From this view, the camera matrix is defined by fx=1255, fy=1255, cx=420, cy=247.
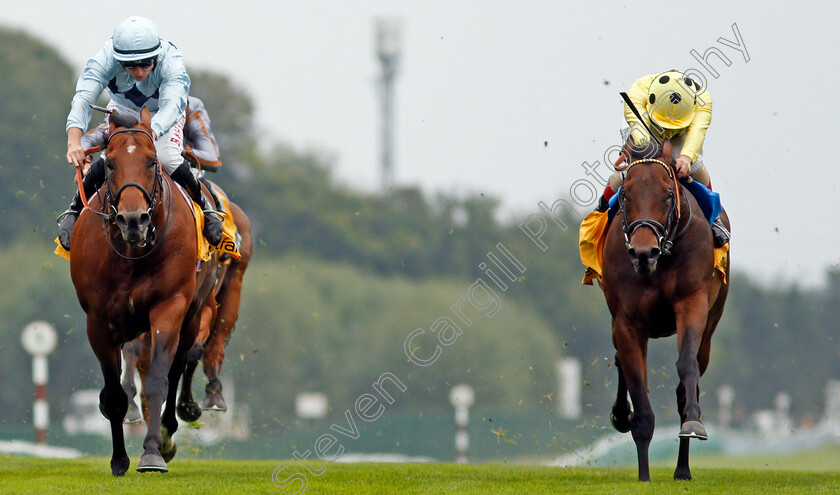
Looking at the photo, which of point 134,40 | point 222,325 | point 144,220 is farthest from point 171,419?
point 134,40

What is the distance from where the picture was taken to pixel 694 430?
862 cm

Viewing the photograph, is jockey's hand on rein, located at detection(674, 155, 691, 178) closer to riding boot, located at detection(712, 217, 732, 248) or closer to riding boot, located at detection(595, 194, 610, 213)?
riding boot, located at detection(712, 217, 732, 248)

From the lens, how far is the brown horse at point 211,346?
39.7ft

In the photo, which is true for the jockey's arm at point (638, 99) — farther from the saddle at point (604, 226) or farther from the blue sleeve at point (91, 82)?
the blue sleeve at point (91, 82)

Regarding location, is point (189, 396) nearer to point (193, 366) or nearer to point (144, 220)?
point (193, 366)

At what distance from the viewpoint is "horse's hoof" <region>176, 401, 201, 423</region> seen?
11.8 meters

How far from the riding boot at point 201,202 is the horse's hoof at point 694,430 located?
395cm

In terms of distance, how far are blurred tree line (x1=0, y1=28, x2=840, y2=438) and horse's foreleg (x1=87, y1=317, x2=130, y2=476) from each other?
24.0 meters

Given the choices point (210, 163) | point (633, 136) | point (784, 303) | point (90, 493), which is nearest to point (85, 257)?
point (90, 493)

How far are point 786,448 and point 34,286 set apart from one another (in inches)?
804

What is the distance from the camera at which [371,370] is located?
4009 cm

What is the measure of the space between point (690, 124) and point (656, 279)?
1464 mm

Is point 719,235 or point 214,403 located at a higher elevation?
point 719,235

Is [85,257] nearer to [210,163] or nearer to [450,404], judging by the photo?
[210,163]
